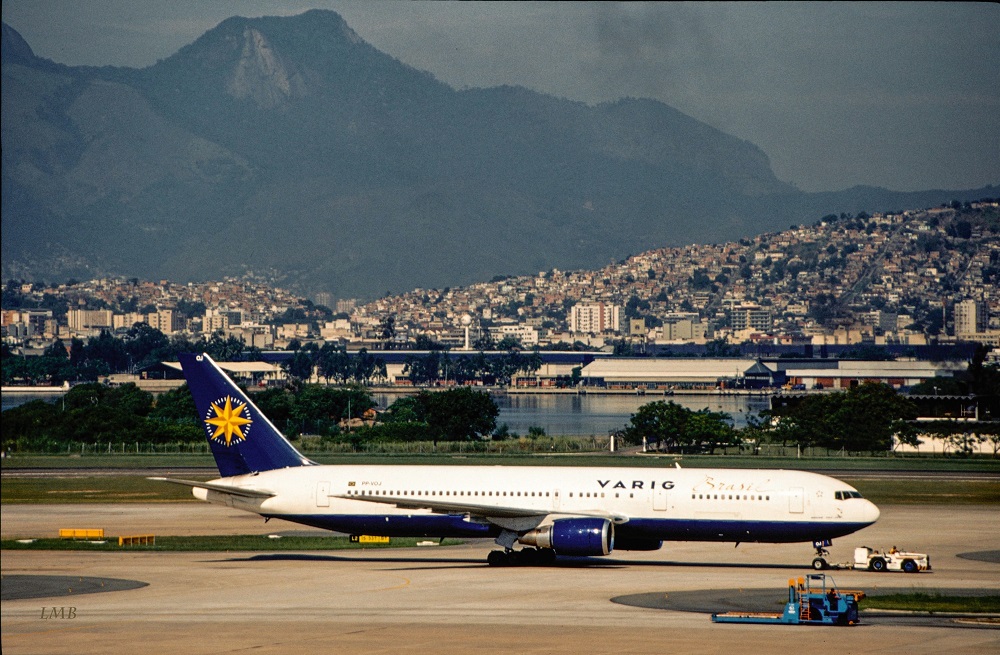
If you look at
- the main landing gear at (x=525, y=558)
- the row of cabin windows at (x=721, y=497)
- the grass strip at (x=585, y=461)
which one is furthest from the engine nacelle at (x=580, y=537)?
the grass strip at (x=585, y=461)

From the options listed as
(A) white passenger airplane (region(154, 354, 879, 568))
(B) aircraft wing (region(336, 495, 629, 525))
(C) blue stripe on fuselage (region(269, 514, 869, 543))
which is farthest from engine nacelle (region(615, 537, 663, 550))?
(B) aircraft wing (region(336, 495, 629, 525))

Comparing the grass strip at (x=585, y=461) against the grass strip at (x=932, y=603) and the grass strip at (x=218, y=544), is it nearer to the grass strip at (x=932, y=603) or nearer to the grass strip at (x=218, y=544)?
the grass strip at (x=218, y=544)

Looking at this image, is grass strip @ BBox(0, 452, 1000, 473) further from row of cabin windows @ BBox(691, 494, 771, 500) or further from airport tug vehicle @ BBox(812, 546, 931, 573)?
row of cabin windows @ BBox(691, 494, 771, 500)

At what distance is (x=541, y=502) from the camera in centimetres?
5162

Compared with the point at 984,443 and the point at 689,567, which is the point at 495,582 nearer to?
the point at 689,567

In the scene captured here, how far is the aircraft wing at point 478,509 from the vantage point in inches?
1999

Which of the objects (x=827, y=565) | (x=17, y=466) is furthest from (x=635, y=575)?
(x=17, y=466)

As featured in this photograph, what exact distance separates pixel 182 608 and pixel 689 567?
69.8 feet

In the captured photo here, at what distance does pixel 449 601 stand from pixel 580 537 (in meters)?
8.60

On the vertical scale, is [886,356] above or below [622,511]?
above

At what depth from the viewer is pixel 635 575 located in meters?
48.8

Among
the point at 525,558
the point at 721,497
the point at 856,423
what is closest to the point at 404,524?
the point at 525,558

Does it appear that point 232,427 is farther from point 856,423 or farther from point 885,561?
point 856,423

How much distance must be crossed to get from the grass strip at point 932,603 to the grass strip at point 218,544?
2137 cm
